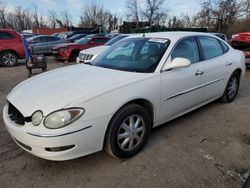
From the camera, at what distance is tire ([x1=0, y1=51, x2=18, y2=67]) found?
33.6 feet

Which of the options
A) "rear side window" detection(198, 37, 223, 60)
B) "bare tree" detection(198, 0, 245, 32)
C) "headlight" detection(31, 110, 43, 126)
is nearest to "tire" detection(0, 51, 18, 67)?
"rear side window" detection(198, 37, 223, 60)

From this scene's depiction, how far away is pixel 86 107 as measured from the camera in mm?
2279

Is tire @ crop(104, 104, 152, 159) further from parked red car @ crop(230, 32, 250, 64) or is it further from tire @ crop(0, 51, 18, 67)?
tire @ crop(0, 51, 18, 67)

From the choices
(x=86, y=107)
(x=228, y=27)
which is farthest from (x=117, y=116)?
(x=228, y=27)

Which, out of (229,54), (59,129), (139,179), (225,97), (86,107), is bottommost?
(139,179)

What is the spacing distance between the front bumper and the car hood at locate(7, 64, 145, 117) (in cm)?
21

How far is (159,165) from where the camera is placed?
8.78 feet

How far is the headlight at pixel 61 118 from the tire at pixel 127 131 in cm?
44

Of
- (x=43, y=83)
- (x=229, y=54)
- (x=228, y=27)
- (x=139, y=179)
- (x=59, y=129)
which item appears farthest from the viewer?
(x=228, y=27)

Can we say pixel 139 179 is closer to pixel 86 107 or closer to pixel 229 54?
pixel 86 107

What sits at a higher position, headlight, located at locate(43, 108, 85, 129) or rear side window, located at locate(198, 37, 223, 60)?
rear side window, located at locate(198, 37, 223, 60)

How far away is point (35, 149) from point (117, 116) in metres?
0.91

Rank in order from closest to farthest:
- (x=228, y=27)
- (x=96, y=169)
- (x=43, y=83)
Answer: (x=96, y=169) → (x=43, y=83) → (x=228, y=27)

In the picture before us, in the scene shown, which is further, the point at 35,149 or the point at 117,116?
the point at 117,116
